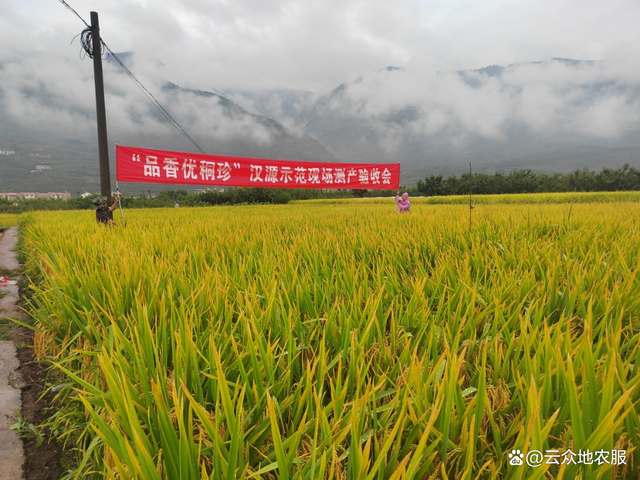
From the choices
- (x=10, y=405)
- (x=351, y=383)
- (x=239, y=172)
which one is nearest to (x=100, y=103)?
(x=239, y=172)

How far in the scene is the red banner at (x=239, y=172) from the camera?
21.1ft

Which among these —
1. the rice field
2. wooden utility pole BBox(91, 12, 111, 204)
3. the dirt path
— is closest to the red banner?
wooden utility pole BBox(91, 12, 111, 204)

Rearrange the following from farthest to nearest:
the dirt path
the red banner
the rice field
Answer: the red banner, the dirt path, the rice field

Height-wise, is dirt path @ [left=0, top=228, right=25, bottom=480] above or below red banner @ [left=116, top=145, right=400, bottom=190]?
below

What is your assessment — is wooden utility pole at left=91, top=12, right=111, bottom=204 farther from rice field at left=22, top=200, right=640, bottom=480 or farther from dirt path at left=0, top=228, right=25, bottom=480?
rice field at left=22, top=200, right=640, bottom=480

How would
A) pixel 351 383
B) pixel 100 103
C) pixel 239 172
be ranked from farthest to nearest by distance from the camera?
pixel 239 172
pixel 100 103
pixel 351 383

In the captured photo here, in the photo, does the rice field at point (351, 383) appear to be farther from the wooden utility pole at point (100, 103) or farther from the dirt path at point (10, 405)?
the wooden utility pole at point (100, 103)

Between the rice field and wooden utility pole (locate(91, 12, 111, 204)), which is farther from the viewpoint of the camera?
wooden utility pole (locate(91, 12, 111, 204))

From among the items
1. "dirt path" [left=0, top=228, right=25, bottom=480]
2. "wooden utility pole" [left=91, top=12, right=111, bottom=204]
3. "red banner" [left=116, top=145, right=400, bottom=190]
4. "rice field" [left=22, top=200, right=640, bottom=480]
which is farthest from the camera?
"red banner" [left=116, top=145, right=400, bottom=190]

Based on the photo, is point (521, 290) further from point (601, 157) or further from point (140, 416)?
point (601, 157)

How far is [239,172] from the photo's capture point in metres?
8.98

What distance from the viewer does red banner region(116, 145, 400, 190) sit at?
253 inches

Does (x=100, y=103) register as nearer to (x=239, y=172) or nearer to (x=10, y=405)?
(x=239, y=172)

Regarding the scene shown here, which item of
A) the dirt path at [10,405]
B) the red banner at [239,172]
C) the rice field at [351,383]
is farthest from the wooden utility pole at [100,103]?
the rice field at [351,383]
